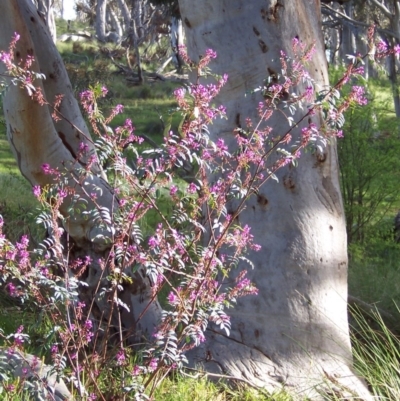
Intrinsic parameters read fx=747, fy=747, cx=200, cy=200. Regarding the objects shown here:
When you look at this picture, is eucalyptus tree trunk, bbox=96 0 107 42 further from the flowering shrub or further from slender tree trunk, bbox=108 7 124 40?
the flowering shrub

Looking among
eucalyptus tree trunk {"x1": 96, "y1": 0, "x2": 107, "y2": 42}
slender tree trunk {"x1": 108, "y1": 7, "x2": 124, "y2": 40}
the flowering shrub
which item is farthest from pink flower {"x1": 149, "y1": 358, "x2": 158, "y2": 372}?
slender tree trunk {"x1": 108, "y1": 7, "x2": 124, "y2": 40}

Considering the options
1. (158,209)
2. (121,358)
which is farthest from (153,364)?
(158,209)

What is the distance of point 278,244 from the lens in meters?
4.25

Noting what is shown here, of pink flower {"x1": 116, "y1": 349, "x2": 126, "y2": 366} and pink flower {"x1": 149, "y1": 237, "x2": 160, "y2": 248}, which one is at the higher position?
pink flower {"x1": 149, "y1": 237, "x2": 160, "y2": 248}

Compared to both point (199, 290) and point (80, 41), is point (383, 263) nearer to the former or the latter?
point (199, 290)

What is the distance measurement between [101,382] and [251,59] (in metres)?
1.95

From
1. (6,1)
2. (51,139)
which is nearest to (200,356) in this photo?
(51,139)

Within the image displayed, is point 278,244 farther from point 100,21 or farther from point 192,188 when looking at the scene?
point 100,21

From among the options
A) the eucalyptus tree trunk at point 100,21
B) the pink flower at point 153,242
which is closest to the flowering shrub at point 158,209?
the pink flower at point 153,242

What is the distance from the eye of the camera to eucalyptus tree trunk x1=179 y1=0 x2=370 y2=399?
165 inches

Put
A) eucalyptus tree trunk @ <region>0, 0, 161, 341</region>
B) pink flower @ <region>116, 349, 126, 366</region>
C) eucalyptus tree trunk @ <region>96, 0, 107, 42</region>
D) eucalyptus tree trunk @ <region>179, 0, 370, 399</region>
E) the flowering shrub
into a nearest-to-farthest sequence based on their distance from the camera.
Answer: the flowering shrub < pink flower @ <region>116, 349, 126, 366</region> < eucalyptus tree trunk @ <region>179, 0, 370, 399</region> < eucalyptus tree trunk @ <region>0, 0, 161, 341</region> < eucalyptus tree trunk @ <region>96, 0, 107, 42</region>

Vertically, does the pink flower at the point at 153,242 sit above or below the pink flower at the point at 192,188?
below

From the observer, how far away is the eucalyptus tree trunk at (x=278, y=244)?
4203mm

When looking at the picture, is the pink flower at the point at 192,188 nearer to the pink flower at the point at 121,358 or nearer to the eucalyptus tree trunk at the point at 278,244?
the pink flower at the point at 121,358
